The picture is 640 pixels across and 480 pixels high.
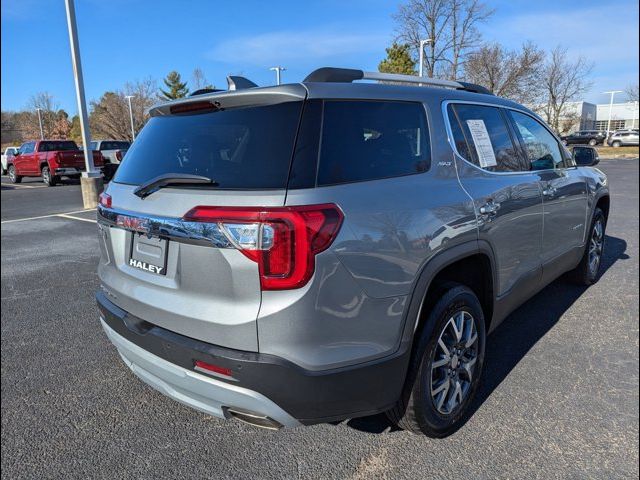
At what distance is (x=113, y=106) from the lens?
49.9 metres

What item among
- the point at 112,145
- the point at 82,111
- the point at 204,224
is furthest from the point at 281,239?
the point at 112,145

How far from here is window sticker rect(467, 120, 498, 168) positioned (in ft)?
9.08

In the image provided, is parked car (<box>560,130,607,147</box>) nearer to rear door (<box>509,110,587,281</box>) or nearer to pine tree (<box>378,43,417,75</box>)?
pine tree (<box>378,43,417,75</box>)

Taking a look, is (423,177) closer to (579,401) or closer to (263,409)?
(263,409)

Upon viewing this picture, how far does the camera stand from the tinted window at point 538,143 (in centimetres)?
345

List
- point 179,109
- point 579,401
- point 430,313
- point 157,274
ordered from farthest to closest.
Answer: point 579,401 → point 179,109 → point 430,313 → point 157,274

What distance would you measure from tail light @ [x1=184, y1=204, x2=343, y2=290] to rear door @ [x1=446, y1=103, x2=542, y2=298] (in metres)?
1.14

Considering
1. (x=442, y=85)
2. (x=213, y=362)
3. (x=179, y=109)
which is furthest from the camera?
(x=442, y=85)

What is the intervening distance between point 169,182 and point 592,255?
4456mm

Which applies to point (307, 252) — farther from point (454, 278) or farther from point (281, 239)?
point (454, 278)

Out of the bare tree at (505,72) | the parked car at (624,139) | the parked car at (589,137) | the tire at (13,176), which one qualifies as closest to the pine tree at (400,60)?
the bare tree at (505,72)

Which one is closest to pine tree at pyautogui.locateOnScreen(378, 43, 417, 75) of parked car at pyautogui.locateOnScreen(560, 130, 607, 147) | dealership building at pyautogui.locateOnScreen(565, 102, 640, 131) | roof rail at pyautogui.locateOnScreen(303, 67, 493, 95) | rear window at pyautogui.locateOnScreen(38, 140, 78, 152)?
rear window at pyautogui.locateOnScreen(38, 140, 78, 152)

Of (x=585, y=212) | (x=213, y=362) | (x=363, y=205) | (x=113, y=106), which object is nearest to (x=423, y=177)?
(x=363, y=205)

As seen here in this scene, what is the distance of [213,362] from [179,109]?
140 centimetres
